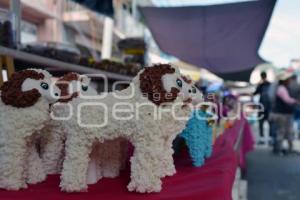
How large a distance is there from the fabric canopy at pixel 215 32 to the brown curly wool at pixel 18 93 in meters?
2.54

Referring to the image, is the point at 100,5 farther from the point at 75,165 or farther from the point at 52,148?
the point at 75,165

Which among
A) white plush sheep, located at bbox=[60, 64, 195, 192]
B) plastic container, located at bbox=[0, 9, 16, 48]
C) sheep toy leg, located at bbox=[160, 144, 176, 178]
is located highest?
plastic container, located at bbox=[0, 9, 16, 48]

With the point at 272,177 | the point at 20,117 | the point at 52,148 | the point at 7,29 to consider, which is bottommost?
the point at 272,177

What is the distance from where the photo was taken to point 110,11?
12.0ft

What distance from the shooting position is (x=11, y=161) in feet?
3.42

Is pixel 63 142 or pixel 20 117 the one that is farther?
pixel 63 142

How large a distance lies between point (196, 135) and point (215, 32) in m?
2.27

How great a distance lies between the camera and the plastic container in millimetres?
1560

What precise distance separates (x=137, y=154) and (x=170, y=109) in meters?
0.16

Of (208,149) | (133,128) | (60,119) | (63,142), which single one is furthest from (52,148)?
(208,149)

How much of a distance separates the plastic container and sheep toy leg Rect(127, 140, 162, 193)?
84 centimetres

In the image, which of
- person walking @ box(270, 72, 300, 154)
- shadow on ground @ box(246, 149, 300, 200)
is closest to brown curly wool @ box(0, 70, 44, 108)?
shadow on ground @ box(246, 149, 300, 200)

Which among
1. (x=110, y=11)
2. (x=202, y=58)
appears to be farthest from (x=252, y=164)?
(x=110, y=11)

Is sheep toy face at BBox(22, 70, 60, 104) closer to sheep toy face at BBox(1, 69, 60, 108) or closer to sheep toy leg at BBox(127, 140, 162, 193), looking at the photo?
sheep toy face at BBox(1, 69, 60, 108)
